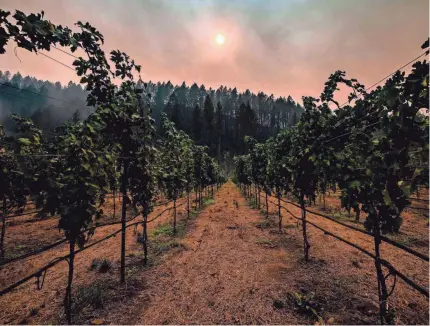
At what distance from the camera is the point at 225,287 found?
275 inches

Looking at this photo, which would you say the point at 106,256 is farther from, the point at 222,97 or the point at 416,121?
the point at 222,97

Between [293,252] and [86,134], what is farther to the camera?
[293,252]

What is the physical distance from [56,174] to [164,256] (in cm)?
606

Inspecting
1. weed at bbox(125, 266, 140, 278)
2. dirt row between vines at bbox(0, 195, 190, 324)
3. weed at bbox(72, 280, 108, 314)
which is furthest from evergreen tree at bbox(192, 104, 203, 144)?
weed at bbox(72, 280, 108, 314)

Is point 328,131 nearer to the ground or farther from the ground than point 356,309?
farther from the ground

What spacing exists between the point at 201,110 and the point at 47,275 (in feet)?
297

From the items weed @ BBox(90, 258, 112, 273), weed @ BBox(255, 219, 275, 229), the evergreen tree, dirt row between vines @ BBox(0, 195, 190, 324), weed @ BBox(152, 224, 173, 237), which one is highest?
the evergreen tree

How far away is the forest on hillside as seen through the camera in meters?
79.9

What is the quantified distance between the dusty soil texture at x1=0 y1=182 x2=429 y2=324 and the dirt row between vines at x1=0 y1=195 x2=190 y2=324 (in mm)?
35

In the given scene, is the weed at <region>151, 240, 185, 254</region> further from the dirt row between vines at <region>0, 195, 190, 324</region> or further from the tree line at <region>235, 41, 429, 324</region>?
the tree line at <region>235, 41, 429, 324</region>

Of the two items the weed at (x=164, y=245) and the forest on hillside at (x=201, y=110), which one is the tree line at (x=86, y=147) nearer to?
the weed at (x=164, y=245)

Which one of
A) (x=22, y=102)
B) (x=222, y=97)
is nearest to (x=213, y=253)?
(x=222, y=97)

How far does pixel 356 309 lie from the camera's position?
18.6 ft

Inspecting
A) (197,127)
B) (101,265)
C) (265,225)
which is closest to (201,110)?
(197,127)
